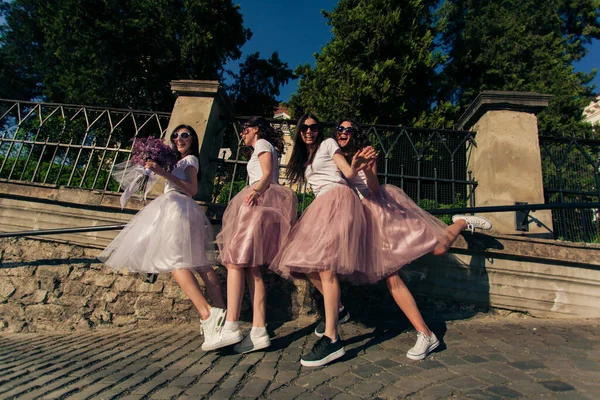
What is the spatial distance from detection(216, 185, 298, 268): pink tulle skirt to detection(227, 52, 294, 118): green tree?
17.3m

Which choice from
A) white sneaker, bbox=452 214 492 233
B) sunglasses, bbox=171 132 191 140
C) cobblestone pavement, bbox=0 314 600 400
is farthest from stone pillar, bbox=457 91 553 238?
sunglasses, bbox=171 132 191 140

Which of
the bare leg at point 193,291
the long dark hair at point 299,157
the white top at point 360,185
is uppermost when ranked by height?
the long dark hair at point 299,157

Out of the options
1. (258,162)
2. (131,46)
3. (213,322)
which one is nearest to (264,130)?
(258,162)

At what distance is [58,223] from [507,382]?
4682mm

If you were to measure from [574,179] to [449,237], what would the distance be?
103 inches

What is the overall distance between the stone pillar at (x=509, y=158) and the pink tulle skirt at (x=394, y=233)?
1.40 metres

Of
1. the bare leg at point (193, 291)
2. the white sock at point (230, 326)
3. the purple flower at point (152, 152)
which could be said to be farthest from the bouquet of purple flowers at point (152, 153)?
the white sock at point (230, 326)

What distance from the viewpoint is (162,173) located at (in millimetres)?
3104

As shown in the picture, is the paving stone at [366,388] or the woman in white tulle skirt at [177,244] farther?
the woman in white tulle skirt at [177,244]

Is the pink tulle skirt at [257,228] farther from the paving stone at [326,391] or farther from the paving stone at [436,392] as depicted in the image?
the paving stone at [436,392]

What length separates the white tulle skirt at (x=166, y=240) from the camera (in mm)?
2932

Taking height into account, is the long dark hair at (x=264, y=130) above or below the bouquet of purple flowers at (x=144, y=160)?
above

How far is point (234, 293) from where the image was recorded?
277cm

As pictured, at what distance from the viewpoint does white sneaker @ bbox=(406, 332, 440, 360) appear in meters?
2.54
